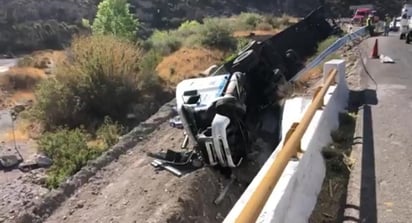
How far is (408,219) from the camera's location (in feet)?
15.3

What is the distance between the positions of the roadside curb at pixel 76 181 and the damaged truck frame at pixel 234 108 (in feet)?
5.13

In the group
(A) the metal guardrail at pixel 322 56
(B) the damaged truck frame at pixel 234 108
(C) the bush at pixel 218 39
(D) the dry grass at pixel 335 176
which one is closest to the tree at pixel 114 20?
(C) the bush at pixel 218 39

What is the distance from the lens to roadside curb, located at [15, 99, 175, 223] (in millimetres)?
10766

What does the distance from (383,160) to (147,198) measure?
5297mm

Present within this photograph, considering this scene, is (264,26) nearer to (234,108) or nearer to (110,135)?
(110,135)

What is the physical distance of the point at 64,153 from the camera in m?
16.2

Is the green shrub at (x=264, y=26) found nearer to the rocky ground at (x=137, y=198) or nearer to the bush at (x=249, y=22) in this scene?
the bush at (x=249, y=22)

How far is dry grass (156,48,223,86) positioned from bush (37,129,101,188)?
9.46 m

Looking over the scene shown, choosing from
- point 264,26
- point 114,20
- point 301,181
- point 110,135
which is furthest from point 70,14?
point 301,181

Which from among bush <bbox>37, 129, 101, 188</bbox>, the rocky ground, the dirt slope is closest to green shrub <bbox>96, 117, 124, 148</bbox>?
bush <bbox>37, 129, 101, 188</bbox>

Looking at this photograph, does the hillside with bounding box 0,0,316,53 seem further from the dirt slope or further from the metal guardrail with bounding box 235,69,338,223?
the metal guardrail with bounding box 235,69,338,223

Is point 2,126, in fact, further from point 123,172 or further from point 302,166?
point 302,166

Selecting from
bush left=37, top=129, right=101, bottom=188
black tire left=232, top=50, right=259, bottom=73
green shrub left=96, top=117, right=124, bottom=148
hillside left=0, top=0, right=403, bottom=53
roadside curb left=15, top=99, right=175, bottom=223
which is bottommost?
hillside left=0, top=0, right=403, bottom=53

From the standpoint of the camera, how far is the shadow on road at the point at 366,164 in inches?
190
